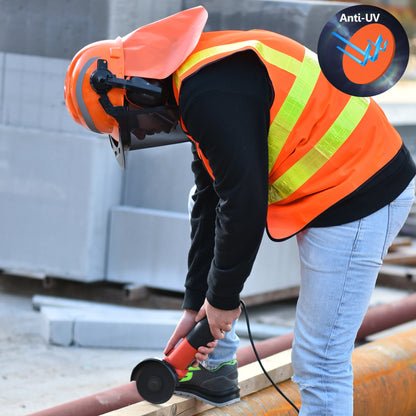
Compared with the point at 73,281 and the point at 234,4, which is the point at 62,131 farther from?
the point at 234,4

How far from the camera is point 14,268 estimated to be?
5230 millimetres

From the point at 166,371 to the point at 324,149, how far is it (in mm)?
923

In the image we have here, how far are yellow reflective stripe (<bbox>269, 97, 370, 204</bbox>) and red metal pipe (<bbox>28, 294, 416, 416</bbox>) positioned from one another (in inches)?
39.0

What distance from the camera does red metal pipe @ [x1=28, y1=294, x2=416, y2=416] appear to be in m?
2.48

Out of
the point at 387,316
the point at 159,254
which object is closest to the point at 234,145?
the point at 387,316

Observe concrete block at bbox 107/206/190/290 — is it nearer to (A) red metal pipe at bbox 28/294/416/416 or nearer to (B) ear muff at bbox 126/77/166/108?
(A) red metal pipe at bbox 28/294/416/416

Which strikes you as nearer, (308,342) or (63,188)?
(308,342)

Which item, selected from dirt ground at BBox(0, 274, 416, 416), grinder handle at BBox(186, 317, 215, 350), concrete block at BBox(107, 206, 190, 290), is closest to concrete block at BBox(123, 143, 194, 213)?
concrete block at BBox(107, 206, 190, 290)

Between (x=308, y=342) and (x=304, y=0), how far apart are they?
11.1 feet

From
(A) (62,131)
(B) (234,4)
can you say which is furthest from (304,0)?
(A) (62,131)

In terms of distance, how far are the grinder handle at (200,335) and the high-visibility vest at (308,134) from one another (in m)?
0.41

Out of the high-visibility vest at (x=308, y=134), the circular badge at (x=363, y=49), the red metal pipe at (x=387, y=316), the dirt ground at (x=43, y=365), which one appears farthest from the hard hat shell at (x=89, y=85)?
the red metal pipe at (x=387, y=316)

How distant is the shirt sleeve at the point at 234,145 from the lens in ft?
6.09

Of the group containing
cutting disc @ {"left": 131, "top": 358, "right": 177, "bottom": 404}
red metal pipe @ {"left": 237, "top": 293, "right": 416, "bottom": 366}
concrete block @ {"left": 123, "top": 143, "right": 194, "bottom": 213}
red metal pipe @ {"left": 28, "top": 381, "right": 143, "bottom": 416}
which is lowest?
red metal pipe @ {"left": 237, "top": 293, "right": 416, "bottom": 366}
